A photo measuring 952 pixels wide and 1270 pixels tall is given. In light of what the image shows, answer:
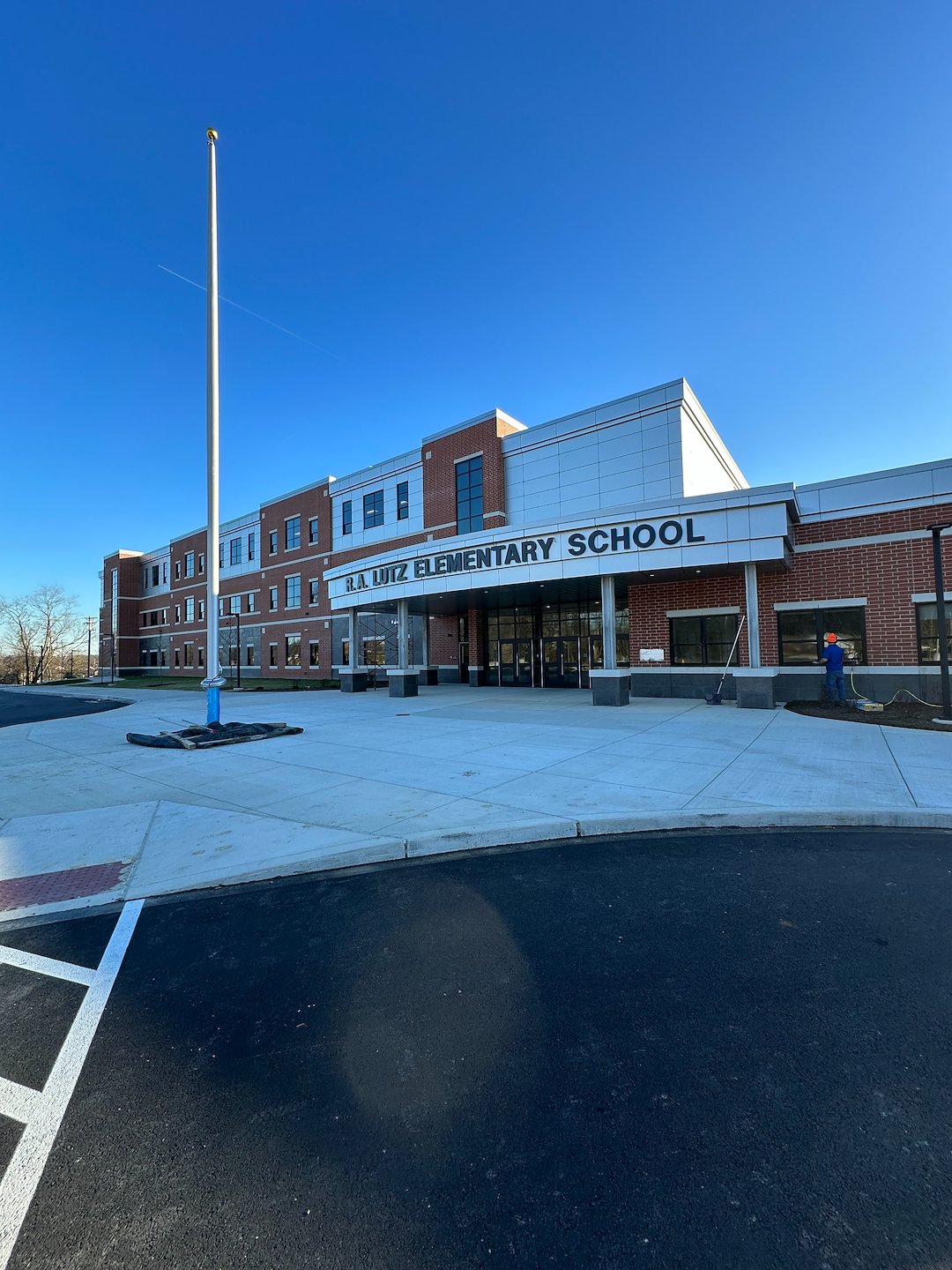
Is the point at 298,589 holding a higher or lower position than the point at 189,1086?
higher

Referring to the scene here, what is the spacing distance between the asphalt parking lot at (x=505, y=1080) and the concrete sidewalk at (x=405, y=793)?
3.22 ft

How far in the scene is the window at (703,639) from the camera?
1923 cm

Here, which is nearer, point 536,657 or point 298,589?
point 536,657

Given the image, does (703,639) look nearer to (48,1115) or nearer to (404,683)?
(404,683)

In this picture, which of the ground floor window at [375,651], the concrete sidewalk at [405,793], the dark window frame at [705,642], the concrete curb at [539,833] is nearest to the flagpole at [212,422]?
the concrete sidewalk at [405,793]

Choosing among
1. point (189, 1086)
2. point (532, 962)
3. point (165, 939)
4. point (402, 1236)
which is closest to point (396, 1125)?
point (402, 1236)

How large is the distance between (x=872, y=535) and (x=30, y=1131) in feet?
67.8

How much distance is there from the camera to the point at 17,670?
271ft

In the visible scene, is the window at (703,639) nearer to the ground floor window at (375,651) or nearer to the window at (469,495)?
the window at (469,495)

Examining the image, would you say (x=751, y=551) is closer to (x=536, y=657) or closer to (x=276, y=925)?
(x=536, y=657)

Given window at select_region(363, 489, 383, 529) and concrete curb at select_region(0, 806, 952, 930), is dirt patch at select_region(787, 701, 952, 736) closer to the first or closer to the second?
concrete curb at select_region(0, 806, 952, 930)

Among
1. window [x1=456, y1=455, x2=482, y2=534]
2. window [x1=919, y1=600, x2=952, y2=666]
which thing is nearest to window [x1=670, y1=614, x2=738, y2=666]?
window [x1=919, y1=600, x2=952, y2=666]

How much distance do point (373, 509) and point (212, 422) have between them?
21935mm

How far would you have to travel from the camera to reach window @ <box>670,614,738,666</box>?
19.2m
